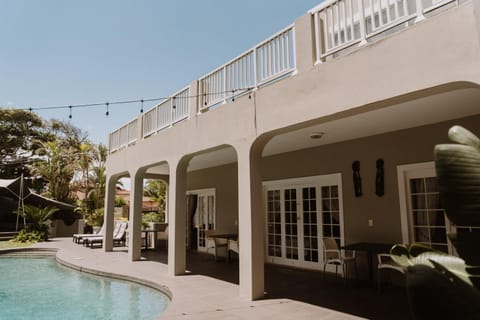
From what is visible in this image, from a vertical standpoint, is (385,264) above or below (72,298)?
above

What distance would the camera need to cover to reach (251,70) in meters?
6.74

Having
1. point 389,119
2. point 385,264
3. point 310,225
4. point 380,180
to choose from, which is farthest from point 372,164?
point 310,225

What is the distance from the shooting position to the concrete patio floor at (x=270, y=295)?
17.3 ft

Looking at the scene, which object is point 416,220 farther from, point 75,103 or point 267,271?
point 75,103

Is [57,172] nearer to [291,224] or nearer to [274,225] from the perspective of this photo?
[274,225]

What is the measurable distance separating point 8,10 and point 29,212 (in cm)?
1240

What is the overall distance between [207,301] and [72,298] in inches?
144

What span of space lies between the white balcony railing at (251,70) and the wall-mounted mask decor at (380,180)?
331 centimetres

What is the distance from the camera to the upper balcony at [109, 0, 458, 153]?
4621 millimetres

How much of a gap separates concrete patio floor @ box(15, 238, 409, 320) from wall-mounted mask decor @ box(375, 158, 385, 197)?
202 centimetres

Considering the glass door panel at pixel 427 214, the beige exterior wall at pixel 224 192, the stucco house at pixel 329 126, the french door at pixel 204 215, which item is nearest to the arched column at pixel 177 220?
the stucco house at pixel 329 126

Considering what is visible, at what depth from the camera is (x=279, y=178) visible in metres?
10.1

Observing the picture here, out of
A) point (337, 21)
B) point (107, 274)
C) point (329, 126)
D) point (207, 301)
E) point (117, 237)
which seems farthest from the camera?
point (117, 237)

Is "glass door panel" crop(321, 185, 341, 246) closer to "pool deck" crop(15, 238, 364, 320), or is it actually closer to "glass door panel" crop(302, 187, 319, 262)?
"glass door panel" crop(302, 187, 319, 262)
